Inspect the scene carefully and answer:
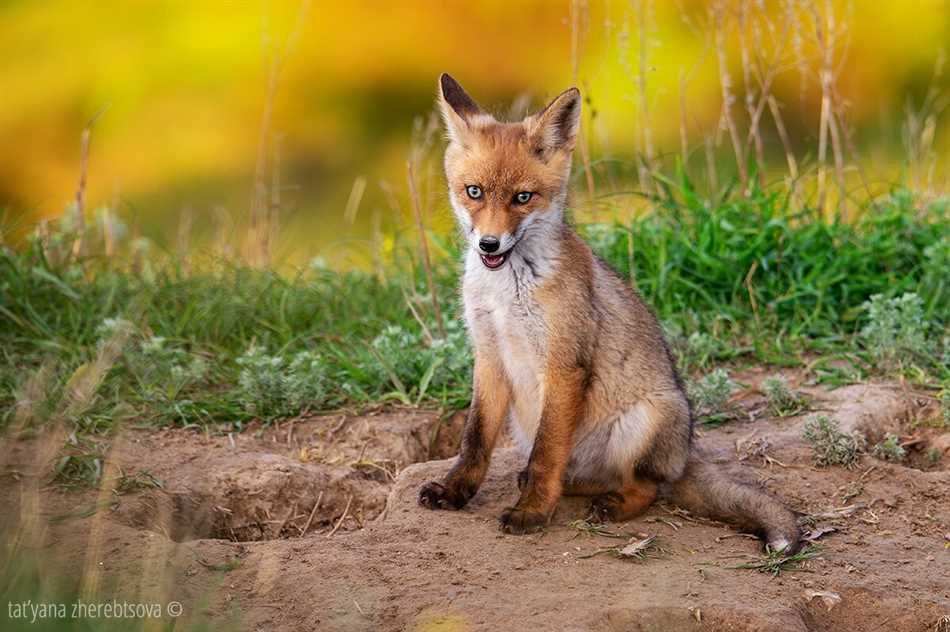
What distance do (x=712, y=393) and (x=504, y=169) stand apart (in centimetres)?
181

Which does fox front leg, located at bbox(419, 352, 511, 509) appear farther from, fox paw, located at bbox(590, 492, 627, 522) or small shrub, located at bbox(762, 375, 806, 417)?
small shrub, located at bbox(762, 375, 806, 417)

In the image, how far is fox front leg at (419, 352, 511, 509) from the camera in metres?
4.48

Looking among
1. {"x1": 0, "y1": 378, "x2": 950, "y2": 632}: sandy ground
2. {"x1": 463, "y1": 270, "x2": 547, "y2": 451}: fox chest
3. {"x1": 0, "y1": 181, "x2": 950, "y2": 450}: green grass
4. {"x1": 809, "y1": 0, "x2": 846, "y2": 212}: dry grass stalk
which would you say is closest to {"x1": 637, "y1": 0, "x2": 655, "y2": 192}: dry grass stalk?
{"x1": 0, "y1": 181, "x2": 950, "y2": 450}: green grass

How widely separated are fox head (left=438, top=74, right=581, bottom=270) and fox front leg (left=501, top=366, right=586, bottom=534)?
20.5 inches

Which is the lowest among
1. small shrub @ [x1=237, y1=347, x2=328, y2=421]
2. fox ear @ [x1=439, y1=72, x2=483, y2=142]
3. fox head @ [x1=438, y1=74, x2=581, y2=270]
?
small shrub @ [x1=237, y1=347, x2=328, y2=421]

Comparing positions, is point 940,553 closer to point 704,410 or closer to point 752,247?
point 704,410

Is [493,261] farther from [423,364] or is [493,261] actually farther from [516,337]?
[423,364]

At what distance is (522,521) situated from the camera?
4.21m

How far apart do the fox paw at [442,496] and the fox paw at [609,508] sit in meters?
0.50

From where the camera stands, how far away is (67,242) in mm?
6984

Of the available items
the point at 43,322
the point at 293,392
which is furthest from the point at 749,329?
the point at 43,322

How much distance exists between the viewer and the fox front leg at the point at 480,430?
177 inches

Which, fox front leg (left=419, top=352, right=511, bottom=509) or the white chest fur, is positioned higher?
the white chest fur

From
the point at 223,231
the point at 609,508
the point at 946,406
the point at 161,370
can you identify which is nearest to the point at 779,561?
the point at 609,508
